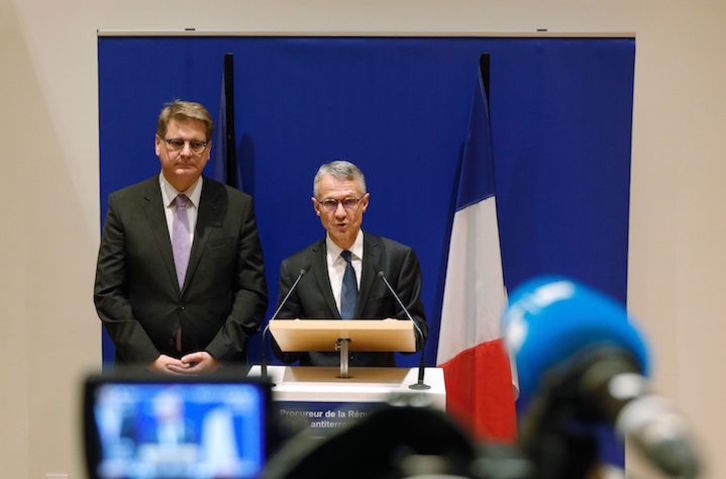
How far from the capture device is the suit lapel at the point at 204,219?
12.6ft

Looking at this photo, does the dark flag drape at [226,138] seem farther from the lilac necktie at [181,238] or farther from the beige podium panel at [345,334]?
the beige podium panel at [345,334]

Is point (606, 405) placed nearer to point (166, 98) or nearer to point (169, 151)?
point (169, 151)

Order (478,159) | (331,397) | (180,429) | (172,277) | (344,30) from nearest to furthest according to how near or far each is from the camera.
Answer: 1. (180,429)
2. (331,397)
3. (172,277)
4. (478,159)
5. (344,30)

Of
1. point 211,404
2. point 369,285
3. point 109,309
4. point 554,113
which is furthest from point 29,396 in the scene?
point 211,404

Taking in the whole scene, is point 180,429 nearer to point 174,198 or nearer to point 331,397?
point 331,397

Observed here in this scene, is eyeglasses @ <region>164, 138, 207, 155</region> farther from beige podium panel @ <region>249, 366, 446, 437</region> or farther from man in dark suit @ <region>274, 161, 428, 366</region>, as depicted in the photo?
beige podium panel @ <region>249, 366, 446, 437</region>

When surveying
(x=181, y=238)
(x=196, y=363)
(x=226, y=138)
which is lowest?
(x=196, y=363)

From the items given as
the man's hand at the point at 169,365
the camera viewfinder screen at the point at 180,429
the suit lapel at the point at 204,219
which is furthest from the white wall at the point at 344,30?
the camera viewfinder screen at the point at 180,429

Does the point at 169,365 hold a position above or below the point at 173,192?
below

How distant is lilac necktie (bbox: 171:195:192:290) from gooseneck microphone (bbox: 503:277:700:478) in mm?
3100

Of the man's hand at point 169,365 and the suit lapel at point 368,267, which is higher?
the suit lapel at point 368,267

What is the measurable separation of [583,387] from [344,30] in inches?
160

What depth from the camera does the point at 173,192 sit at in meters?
3.91

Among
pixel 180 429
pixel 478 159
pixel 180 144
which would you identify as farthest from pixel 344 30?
pixel 180 429
